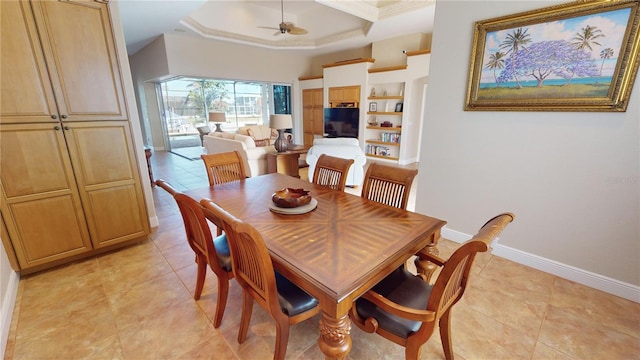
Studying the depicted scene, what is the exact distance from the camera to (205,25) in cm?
583

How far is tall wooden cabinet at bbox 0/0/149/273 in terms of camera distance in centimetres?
184

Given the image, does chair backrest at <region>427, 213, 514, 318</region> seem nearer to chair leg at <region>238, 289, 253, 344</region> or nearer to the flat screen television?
chair leg at <region>238, 289, 253, 344</region>

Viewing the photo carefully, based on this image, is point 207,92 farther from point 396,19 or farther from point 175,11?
point 396,19

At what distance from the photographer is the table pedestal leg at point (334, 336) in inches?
40.8

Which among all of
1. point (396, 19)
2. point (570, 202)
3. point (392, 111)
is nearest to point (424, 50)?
point (396, 19)

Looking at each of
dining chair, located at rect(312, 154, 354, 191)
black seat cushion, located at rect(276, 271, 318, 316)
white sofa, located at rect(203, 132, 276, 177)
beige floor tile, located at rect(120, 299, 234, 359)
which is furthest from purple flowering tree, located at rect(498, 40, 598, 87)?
white sofa, located at rect(203, 132, 276, 177)

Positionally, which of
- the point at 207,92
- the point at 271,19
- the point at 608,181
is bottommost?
the point at 608,181

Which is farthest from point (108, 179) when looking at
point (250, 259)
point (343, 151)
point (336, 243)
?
point (343, 151)

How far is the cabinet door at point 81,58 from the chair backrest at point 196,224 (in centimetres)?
133

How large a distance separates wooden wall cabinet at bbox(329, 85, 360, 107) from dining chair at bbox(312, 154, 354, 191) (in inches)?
199

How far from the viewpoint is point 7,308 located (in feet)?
5.57

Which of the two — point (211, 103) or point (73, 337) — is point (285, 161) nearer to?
point (73, 337)

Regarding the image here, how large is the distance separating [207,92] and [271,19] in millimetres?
3142

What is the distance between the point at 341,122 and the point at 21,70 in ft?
20.2
